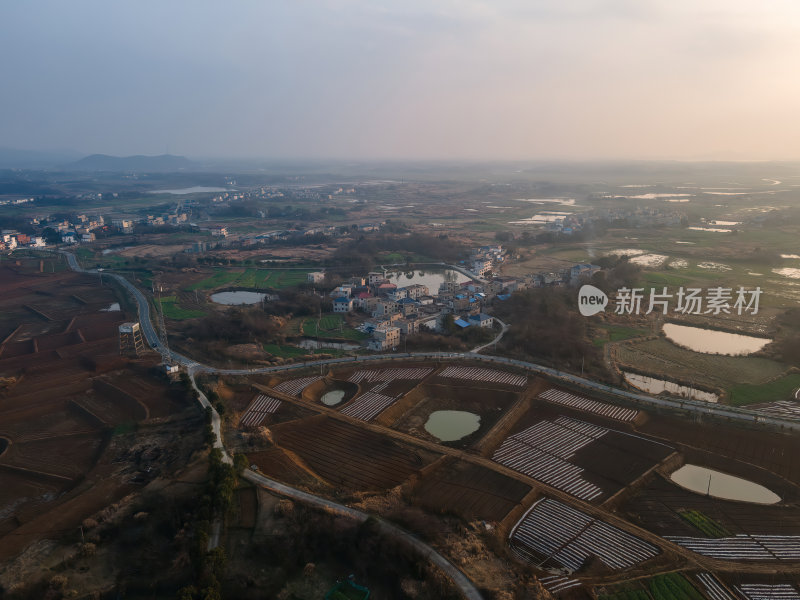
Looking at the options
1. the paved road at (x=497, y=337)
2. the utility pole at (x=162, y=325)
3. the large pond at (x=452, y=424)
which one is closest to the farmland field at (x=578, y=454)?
the large pond at (x=452, y=424)

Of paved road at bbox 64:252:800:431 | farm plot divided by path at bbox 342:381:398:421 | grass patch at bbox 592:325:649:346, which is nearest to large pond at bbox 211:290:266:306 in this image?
paved road at bbox 64:252:800:431

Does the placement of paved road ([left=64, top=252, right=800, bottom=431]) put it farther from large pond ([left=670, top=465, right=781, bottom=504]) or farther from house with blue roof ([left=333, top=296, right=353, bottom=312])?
house with blue roof ([left=333, top=296, right=353, bottom=312])

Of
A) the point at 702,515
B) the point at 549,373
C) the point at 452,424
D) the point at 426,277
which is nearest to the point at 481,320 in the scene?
the point at 549,373

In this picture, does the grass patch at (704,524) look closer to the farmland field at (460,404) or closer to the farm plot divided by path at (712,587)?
the farm plot divided by path at (712,587)

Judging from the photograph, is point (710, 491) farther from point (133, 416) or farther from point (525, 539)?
point (133, 416)

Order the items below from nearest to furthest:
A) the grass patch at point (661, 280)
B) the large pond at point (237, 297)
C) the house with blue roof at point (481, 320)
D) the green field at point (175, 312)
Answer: the house with blue roof at point (481, 320) < the green field at point (175, 312) < the large pond at point (237, 297) < the grass patch at point (661, 280)

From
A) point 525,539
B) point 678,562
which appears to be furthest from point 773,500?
point 525,539
